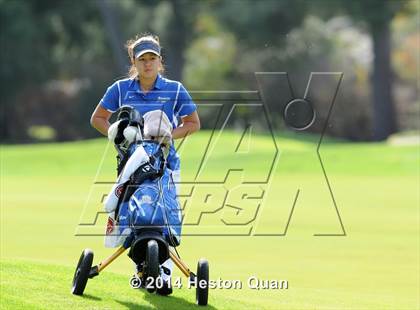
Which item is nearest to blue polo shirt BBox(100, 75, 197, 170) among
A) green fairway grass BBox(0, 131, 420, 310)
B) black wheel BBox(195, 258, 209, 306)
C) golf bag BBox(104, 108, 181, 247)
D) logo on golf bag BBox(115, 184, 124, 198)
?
golf bag BBox(104, 108, 181, 247)

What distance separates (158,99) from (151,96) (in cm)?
6

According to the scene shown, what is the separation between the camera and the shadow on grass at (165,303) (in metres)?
7.81

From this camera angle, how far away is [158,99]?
8.28 m

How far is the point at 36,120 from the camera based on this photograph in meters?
57.6

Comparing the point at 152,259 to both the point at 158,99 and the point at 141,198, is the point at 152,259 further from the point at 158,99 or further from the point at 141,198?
the point at 158,99

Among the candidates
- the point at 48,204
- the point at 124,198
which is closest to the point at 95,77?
the point at 48,204

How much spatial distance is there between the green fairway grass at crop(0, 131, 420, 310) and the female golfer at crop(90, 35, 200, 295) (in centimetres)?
96

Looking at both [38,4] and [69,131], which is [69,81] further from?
[38,4]

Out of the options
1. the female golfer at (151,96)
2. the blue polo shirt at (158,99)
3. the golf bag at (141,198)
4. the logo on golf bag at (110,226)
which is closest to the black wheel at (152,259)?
the golf bag at (141,198)

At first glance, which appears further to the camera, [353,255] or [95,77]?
[95,77]

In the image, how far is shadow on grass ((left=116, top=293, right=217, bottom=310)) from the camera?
781cm

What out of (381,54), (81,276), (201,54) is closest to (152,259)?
(81,276)

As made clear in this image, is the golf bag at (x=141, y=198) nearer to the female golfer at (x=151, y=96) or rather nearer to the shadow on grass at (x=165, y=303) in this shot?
the female golfer at (x=151, y=96)

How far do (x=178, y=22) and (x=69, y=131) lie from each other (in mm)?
7800
